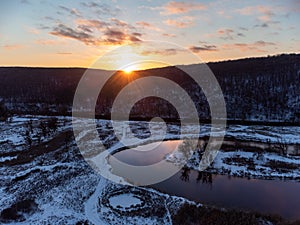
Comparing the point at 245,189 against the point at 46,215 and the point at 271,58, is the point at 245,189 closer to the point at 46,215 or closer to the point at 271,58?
the point at 46,215

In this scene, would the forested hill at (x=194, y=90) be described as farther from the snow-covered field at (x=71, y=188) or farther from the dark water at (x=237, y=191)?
the dark water at (x=237, y=191)

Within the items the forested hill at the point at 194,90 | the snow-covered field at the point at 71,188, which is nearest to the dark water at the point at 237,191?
the snow-covered field at the point at 71,188

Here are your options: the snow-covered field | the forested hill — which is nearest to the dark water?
the snow-covered field

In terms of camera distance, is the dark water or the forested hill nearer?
the dark water

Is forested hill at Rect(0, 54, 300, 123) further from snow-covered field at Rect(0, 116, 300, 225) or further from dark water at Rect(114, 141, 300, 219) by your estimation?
dark water at Rect(114, 141, 300, 219)

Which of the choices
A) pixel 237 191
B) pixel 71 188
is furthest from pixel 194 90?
pixel 71 188

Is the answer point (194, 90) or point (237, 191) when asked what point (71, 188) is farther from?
point (194, 90)
